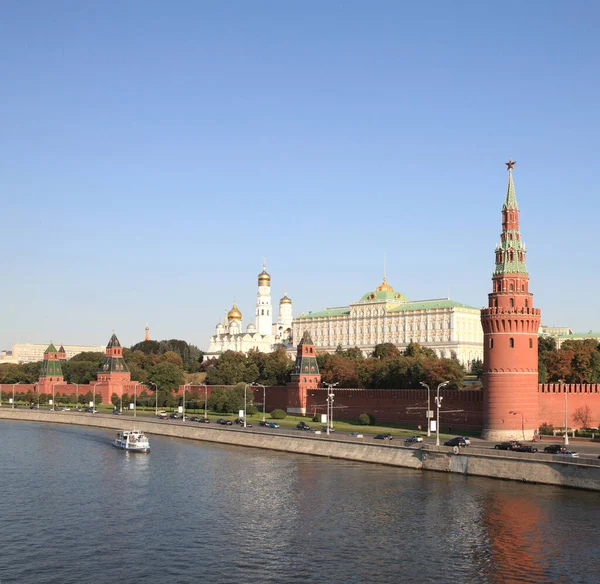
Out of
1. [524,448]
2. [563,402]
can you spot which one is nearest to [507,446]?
[524,448]

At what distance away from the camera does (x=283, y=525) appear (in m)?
48.0

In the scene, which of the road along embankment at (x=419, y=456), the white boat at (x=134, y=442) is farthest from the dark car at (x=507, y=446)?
the white boat at (x=134, y=442)

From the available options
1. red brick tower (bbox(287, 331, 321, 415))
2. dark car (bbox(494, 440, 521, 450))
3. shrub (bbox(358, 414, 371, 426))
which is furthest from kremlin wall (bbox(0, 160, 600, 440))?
red brick tower (bbox(287, 331, 321, 415))

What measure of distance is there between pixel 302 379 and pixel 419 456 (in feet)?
175

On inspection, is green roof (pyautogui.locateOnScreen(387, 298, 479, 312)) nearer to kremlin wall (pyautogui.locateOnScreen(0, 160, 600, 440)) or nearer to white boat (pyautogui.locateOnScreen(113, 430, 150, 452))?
kremlin wall (pyautogui.locateOnScreen(0, 160, 600, 440))

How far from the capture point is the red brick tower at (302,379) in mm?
120688

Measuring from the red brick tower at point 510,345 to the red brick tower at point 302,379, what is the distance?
136 ft

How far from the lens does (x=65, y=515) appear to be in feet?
166

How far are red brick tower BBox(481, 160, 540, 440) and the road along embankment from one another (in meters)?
14.1

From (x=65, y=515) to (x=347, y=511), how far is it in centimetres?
1605

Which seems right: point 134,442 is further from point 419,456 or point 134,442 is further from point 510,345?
point 510,345

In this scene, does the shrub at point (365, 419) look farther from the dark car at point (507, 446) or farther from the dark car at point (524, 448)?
the dark car at point (524, 448)

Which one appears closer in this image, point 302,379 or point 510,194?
point 510,194

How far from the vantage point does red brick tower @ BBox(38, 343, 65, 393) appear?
159750mm
